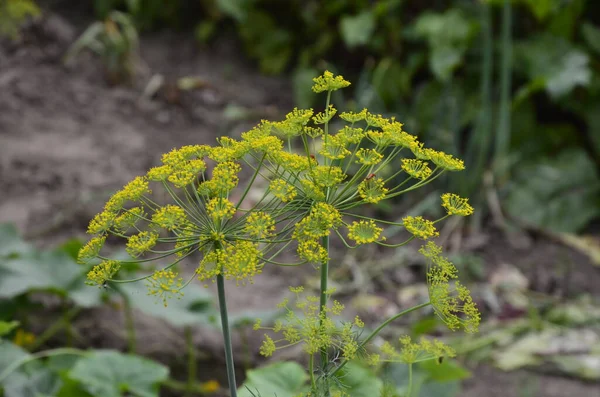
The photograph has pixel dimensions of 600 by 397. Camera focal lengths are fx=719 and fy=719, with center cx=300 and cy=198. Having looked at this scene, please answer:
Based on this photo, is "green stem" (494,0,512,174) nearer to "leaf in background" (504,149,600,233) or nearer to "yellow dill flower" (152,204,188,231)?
"leaf in background" (504,149,600,233)

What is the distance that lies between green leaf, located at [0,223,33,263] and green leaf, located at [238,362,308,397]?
147 cm


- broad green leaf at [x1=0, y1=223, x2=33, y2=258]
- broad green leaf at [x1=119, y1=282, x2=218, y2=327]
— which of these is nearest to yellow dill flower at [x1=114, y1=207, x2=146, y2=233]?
broad green leaf at [x1=119, y1=282, x2=218, y2=327]

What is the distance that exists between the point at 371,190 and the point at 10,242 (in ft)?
7.22

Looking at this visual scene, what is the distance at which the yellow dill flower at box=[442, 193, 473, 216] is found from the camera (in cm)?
105

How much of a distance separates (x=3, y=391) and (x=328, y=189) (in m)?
1.62

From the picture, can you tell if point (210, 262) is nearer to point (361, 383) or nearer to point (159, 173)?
point (159, 173)

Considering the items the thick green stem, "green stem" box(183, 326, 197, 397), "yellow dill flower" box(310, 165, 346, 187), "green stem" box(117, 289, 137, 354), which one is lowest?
the thick green stem

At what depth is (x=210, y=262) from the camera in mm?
1021

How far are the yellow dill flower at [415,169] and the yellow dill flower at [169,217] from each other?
0.34m

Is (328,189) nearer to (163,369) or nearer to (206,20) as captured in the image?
(163,369)

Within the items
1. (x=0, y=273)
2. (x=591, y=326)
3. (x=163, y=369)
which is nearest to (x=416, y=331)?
(x=163, y=369)

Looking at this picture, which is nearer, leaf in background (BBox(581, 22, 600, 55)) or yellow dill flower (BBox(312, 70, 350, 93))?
yellow dill flower (BBox(312, 70, 350, 93))

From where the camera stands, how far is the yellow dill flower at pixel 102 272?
1.00 m

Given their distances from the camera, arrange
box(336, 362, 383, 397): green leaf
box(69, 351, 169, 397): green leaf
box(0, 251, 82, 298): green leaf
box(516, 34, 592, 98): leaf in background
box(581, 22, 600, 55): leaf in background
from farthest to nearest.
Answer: box(581, 22, 600, 55): leaf in background < box(516, 34, 592, 98): leaf in background < box(0, 251, 82, 298): green leaf < box(69, 351, 169, 397): green leaf < box(336, 362, 383, 397): green leaf
